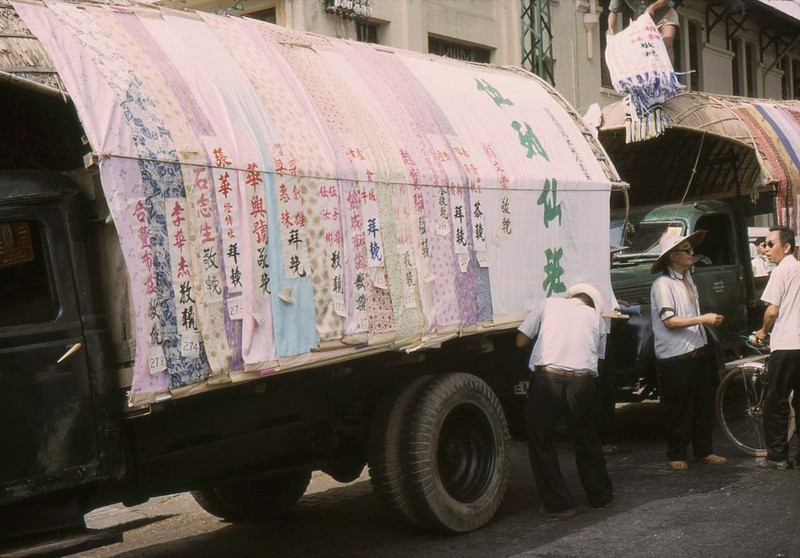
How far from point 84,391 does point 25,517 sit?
2.14 ft

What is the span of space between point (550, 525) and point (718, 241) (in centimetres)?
508

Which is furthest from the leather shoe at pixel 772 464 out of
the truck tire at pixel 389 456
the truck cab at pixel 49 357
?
the truck cab at pixel 49 357

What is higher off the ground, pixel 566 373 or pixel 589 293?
pixel 589 293

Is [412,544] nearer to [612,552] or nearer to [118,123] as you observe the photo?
[612,552]

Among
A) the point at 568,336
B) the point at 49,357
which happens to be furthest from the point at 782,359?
the point at 49,357

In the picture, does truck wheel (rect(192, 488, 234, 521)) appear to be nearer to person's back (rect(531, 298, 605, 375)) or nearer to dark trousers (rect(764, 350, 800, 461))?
person's back (rect(531, 298, 605, 375))

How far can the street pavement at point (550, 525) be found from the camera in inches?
249

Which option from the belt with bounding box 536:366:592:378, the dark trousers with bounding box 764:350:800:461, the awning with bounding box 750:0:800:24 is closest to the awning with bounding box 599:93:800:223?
the dark trousers with bounding box 764:350:800:461

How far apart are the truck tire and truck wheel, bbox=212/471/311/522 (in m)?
1.17

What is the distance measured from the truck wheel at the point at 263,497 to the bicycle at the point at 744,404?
3.63 metres

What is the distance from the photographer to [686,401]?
27.3 ft

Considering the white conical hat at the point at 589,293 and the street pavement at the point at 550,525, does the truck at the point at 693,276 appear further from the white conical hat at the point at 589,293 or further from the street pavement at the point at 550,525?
the white conical hat at the point at 589,293

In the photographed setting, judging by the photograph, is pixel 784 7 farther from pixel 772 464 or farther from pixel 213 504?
pixel 213 504

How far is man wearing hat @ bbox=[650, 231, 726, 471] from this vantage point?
8320 millimetres
